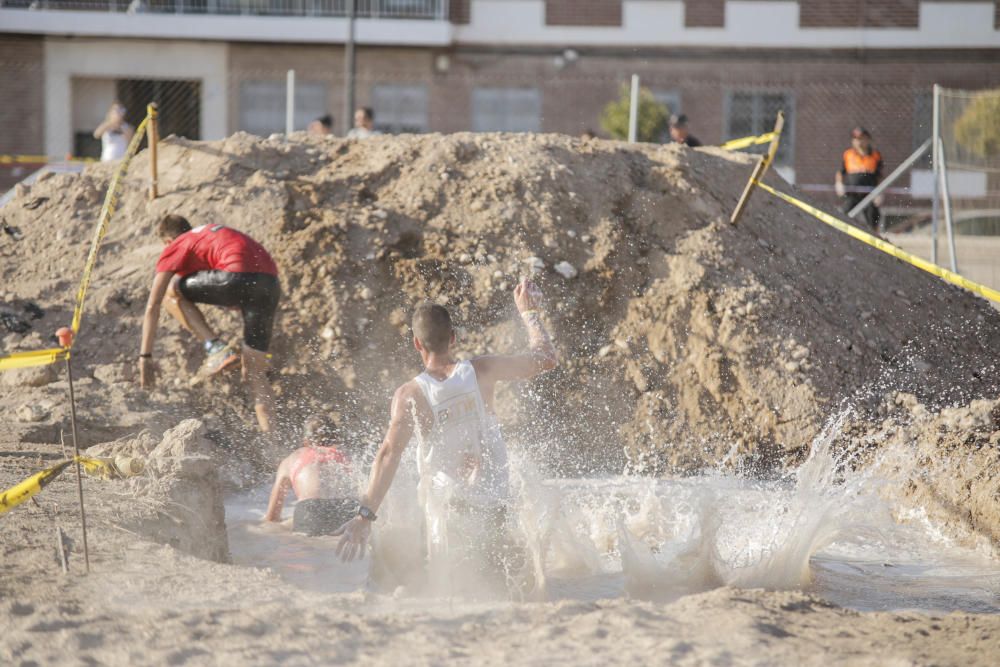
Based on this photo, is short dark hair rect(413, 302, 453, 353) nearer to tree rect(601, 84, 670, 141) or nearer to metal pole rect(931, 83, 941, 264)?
metal pole rect(931, 83, 941, 264)

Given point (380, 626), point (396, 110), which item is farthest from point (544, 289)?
point (396, 110)

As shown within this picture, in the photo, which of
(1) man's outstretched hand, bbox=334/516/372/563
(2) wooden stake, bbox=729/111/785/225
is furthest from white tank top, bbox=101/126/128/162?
(1) man's outstretched hand, bbox=334/516/372/563

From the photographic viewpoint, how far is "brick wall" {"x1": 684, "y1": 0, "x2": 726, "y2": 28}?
22625mm

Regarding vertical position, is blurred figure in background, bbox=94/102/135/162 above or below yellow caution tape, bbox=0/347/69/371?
above

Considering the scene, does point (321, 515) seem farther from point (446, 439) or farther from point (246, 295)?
point (246, 295)

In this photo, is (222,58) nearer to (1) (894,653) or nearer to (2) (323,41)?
(2) (323,41)

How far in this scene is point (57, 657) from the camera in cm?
357

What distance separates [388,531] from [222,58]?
18620mm

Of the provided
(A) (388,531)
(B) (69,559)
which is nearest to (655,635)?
(A) (388,531)

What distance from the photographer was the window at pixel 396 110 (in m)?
21.8

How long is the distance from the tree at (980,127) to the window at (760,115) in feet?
27.5

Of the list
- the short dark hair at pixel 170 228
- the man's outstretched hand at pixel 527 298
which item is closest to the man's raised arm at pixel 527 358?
the man's outstretched hand at pixel 527 298

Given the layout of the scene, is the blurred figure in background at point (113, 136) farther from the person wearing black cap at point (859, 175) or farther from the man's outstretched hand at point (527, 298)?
the man's outstretched hand at point (527, 298)

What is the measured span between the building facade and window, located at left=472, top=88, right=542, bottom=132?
27 millimetres
